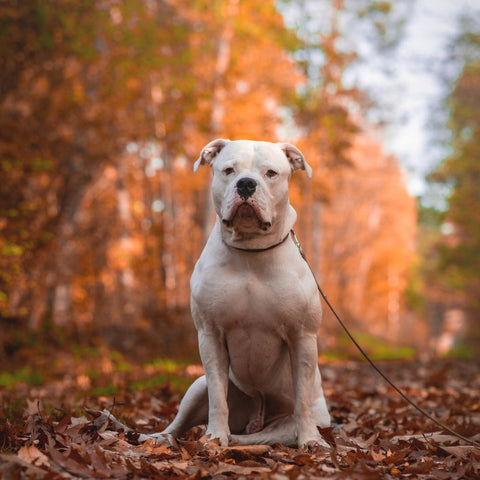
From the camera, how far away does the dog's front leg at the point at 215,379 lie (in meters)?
3.43

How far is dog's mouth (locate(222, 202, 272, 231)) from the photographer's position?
3.22m

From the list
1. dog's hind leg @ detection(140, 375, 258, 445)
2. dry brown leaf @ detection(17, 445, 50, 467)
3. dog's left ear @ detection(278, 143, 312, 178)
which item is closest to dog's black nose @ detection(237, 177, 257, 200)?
dog's left ear @ detection(278, 143, 312, 178)

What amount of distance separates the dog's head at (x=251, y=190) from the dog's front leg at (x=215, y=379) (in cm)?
63

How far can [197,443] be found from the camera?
3213 mm

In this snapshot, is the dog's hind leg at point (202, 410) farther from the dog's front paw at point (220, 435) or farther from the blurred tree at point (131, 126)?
the blurred tree at point (131, 126)

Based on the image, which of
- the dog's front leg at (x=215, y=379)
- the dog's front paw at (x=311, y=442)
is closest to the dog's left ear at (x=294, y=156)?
the dog's front leg at (x=215, y=379)

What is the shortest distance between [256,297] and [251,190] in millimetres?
627

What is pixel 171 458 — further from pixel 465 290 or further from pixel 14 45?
pixel 465 290

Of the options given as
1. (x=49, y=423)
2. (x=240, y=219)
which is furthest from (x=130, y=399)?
(x=240, y=219)

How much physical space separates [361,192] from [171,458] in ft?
92.3

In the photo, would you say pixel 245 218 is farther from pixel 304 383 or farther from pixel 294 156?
pixel 304 383

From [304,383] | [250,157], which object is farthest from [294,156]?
[304,383]

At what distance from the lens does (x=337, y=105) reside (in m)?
15.7

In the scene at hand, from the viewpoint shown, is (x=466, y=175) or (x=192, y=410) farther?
(x=466, y=175)
